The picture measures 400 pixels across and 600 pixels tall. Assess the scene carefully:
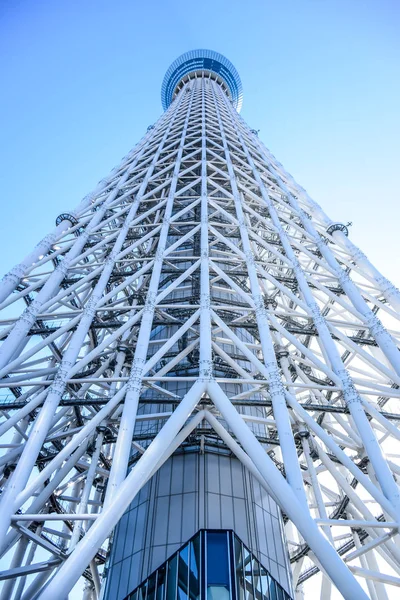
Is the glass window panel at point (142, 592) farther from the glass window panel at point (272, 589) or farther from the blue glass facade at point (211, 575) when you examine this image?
the glass window panel at point (272, 589)

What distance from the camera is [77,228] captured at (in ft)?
75.9

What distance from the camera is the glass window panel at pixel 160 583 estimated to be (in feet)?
34.6

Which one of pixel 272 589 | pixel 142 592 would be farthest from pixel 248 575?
pixel 142 592

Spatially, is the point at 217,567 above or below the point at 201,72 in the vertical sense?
below

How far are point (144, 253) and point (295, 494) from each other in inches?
731

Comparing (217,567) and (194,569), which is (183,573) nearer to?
(194,569)

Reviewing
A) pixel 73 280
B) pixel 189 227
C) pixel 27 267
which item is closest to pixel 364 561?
pixel 73 280

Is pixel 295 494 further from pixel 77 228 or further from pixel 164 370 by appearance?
pixel 77 228

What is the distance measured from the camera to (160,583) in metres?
10.9

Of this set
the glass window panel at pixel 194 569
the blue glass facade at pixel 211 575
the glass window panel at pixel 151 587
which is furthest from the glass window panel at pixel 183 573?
the glass window panel at pixel 151 587

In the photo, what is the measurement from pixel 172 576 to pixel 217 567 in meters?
1.53

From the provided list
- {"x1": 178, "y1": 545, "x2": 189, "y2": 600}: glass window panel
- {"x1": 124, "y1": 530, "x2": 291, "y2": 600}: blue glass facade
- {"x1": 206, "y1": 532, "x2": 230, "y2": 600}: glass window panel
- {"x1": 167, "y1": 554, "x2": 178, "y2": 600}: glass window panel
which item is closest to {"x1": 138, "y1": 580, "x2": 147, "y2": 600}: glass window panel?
{"x1": 124, "y1": 530, "x2": 291, "y2": 600}: blue glass facade

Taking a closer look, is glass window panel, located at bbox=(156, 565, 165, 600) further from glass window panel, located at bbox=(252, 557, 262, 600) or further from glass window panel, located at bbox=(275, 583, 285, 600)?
glass window panel, located at bbox=(275, 583, 285, 600)

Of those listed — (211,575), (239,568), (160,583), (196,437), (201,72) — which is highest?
(201,72)
